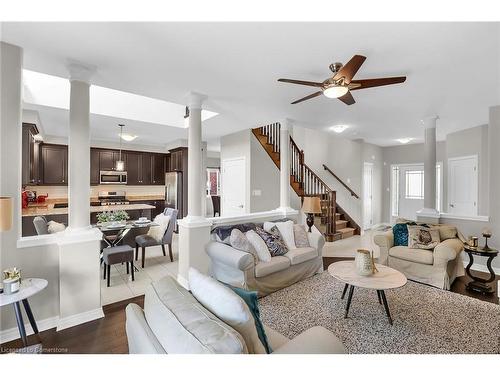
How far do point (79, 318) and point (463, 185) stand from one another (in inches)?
295

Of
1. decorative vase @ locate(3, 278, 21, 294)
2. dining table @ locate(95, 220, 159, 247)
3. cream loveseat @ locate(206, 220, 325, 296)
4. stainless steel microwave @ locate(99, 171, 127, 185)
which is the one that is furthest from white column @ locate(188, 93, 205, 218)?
stainless steel microwave @ locate(99, 171, 127, 185)

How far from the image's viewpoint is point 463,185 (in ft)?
18.3

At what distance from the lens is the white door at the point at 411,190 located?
7.32m

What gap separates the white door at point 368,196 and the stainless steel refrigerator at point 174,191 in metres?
5.43

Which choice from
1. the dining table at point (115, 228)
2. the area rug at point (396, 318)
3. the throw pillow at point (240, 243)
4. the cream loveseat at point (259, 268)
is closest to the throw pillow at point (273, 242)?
the cream loveseat at point (259, 268)

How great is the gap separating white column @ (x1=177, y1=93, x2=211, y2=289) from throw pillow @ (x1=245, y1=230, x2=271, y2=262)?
2.18ft

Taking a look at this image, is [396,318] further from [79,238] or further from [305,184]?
[305,184]

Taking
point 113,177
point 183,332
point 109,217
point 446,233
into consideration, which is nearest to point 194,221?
point 109,217

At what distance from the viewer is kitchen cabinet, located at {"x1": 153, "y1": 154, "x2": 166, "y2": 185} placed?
294 inches

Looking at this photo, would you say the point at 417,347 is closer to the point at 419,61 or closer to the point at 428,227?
the point at 428,227

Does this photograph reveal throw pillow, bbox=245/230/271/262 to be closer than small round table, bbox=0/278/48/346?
No

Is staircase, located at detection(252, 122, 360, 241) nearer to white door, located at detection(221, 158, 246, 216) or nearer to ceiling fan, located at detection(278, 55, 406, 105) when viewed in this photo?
white door, located at detection(221, 158, 246, 216)
